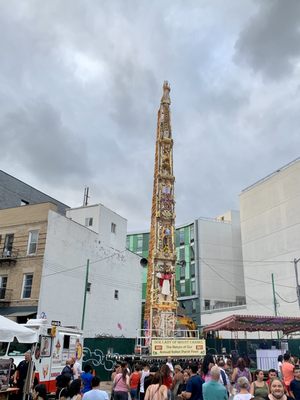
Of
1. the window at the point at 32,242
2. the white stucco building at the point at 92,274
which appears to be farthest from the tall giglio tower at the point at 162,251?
the window at the point at 32,242

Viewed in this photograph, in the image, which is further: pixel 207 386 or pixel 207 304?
pixel 207 304

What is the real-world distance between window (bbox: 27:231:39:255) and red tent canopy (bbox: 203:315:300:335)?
13.7 m

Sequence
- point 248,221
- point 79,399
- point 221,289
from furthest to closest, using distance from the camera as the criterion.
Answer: point 221,289
point 248,221
point 79,399

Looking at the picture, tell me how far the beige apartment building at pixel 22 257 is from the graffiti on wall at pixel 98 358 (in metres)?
5.41

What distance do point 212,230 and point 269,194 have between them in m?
14.8

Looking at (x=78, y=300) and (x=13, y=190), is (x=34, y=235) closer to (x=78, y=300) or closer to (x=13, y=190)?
(x=78, y=300)

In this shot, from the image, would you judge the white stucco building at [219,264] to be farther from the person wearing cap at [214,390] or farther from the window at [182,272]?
the person wearing cap at [214,390]

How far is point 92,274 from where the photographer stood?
34219 mm

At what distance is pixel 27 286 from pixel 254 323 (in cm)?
1614

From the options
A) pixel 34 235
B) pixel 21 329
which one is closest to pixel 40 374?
pixel 21 329

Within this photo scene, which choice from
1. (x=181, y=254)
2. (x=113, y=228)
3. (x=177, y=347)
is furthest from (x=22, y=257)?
(x=181, y=254)

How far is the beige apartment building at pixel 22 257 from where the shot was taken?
27703mm

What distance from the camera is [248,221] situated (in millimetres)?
57594

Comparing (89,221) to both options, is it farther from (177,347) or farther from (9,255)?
(177,347)
